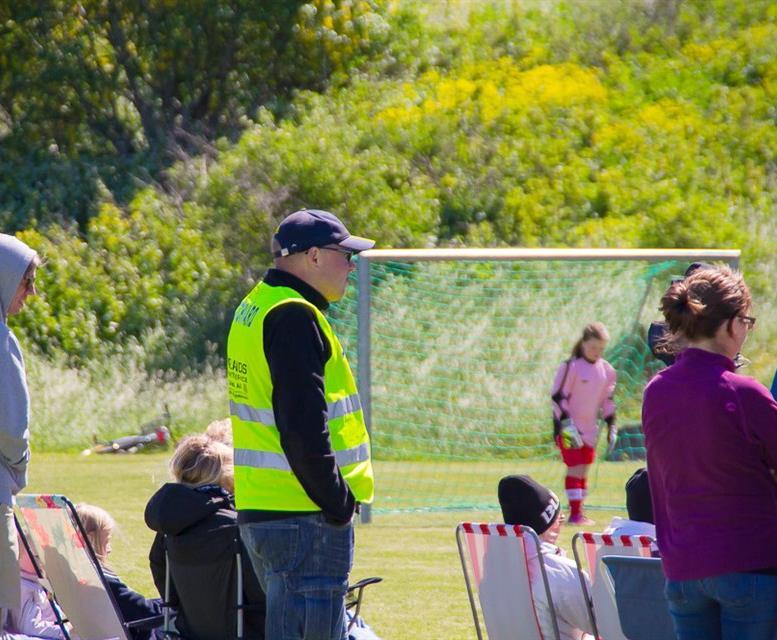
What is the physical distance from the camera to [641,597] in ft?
14.4

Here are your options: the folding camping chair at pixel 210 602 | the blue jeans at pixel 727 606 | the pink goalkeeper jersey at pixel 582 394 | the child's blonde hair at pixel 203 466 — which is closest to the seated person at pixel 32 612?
the folding camping chair at pixel 210 602

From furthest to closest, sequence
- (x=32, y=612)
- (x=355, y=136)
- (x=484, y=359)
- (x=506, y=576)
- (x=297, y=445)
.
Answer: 1. (x=355, y=136)
2. (x=484, y=359)
3. (x=32, y=612)
4. (x=506, y=576)
5. (x=297, y=445)

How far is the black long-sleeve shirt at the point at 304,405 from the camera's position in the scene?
14.1 ft

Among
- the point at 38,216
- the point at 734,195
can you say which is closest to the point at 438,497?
the point at 734,195

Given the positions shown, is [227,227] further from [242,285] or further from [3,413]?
[3,413]

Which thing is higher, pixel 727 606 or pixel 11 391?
pixel 11 391

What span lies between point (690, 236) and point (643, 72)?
6369 millimetres

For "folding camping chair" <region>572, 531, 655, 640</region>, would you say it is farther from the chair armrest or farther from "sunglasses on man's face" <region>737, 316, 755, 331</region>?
the chair armrest

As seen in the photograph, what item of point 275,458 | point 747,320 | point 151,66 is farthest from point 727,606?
point 151,66

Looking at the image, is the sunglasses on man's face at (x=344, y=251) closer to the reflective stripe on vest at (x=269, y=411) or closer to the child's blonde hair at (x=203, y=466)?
the reflective stripe on vest at (x=269, y=411)

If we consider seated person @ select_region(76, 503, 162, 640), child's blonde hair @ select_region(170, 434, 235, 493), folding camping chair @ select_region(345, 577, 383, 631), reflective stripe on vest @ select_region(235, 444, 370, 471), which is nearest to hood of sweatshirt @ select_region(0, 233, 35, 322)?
child's blonde hair @ select_region(170, 434, 235, 493)

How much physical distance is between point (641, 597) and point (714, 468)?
2.20 ft

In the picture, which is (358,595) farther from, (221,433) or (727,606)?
(727,606)

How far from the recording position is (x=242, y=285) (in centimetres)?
2516
